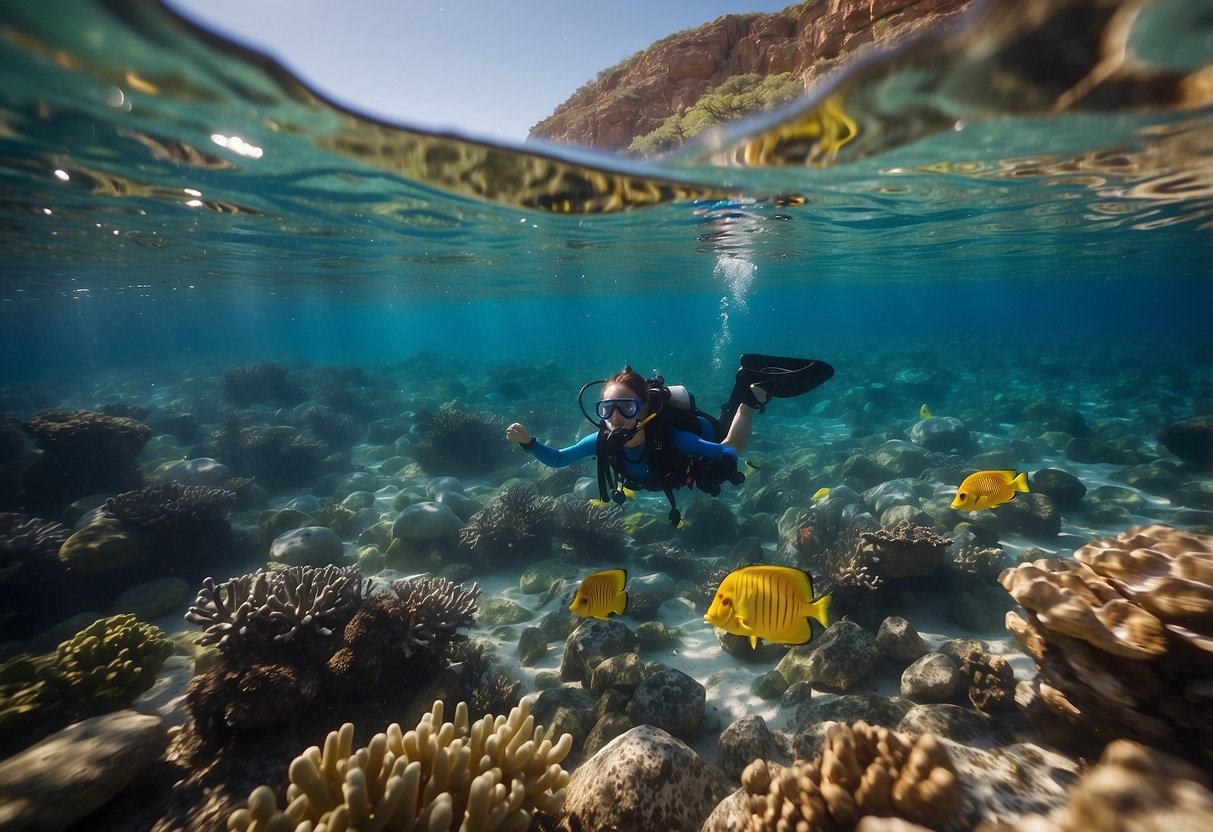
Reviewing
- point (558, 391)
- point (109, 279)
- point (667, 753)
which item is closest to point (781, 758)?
point (667, 753)

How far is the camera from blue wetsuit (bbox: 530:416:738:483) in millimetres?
6262

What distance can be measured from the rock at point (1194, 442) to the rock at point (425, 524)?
17.0 meters

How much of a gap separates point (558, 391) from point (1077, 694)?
71.9ft

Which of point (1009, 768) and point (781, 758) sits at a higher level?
point (1009, 768)

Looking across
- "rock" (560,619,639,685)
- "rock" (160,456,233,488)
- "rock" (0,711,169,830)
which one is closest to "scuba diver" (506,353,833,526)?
"rock" (560,619,639,685)

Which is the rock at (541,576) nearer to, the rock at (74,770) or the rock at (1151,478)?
the rock at (74,770)

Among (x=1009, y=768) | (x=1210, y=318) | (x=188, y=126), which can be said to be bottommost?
(x=1210, y=318)

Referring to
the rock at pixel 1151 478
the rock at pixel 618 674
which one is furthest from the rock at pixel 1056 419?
the rock at pixel 618 674

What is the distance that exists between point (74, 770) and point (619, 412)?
17.2 feet

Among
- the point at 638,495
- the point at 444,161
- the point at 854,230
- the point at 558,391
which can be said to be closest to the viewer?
the point at 444,161

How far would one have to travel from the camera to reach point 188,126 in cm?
751

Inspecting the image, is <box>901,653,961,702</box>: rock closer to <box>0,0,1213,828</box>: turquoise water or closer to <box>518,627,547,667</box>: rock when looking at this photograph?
<box>0,0,1213,828</box>: turquoise water

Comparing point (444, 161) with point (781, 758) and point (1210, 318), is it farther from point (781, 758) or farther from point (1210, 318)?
point (1210, 318)

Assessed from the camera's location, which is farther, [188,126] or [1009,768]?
[188,126]
